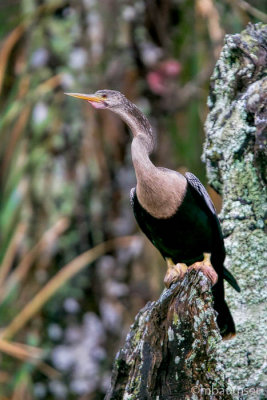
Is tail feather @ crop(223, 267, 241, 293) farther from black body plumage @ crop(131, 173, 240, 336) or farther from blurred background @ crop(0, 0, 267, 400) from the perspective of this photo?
blurred background @ crop(0, 0, 267, 400)

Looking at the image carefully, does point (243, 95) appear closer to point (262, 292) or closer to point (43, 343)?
point (262, 292)

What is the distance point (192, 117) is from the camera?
362 centimetres

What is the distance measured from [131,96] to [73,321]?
1.32 meters

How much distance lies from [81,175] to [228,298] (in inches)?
78.1

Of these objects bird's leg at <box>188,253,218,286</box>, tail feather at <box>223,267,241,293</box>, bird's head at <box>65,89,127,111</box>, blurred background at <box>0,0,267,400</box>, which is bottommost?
blurred background at <box>0,0,267,400</box>

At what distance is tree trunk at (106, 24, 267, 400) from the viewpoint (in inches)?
65.6

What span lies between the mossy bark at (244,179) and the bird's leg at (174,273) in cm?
15

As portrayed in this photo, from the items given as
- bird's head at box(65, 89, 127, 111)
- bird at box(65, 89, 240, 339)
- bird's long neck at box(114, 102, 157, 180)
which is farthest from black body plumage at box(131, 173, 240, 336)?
bird's head at box(65, 89, 127, 111)

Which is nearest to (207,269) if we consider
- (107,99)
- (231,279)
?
(231,279)

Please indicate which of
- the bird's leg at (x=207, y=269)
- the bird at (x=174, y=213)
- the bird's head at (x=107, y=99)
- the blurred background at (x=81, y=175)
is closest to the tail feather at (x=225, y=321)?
the bird at (x=174, y=213)

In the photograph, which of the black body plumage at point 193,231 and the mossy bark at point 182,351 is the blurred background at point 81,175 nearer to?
the black body plumage at point 193,231

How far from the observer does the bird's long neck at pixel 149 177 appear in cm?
188

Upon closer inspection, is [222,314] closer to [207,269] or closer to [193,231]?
[207,269]

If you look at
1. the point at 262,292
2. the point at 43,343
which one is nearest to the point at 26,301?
the point at 43,343
